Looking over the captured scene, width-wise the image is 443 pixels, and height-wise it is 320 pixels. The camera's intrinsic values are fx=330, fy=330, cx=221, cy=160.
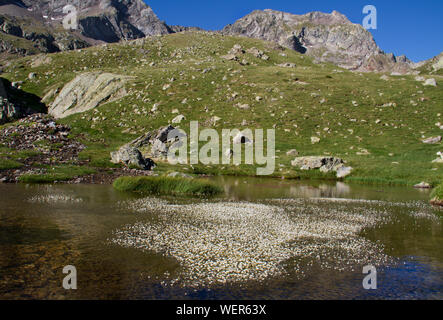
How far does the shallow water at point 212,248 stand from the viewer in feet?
34.9

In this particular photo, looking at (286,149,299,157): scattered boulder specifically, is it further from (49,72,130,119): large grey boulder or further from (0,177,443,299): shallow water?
(49,72,130,119): large grey boulder

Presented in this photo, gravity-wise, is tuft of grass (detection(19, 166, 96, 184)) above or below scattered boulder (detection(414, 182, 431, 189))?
above

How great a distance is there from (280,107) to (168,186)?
53.9 m

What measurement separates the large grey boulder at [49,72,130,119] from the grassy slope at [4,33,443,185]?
400cm

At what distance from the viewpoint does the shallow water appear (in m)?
10.6

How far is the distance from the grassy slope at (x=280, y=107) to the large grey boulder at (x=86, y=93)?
13.1 feet

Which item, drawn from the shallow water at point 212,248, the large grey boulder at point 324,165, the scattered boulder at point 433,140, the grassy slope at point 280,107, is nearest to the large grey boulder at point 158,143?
the grassy slope at point 280,107

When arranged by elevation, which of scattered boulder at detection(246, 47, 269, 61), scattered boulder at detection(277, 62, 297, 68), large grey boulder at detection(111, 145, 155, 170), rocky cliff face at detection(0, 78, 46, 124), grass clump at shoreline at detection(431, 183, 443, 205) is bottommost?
grass clump at shoreline at detection(431, 183, 443, 205)

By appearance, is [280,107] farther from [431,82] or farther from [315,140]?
[431,82]

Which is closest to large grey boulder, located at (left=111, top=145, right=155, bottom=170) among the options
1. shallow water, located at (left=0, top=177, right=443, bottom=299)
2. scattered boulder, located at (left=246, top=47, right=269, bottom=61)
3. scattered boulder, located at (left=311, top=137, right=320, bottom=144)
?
shallow water, located at (left=0, top=177, right=443, bottom=299)

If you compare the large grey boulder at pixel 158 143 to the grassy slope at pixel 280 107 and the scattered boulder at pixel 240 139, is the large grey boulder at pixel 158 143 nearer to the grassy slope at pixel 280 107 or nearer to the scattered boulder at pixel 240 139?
the grassy slope at pixel 280 107

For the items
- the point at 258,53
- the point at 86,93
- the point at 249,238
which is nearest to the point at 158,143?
the point at 86,93

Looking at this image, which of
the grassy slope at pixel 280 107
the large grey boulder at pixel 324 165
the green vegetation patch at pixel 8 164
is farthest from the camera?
the grassy slope at pixel 280 107

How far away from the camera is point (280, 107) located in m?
80.8
